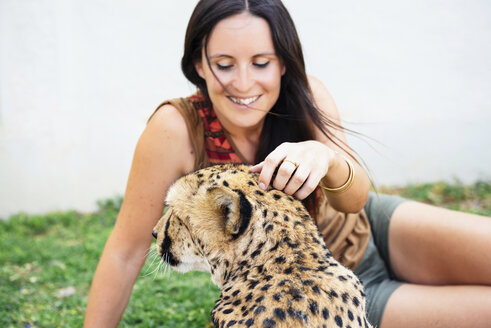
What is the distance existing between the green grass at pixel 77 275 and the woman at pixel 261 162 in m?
0.41

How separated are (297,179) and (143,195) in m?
1.19

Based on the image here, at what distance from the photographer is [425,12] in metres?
6.04

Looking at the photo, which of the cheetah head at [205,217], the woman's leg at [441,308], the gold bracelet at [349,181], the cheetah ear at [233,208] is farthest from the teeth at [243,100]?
the woman's leg at [441,308]

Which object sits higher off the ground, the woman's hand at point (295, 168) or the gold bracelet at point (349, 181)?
the woman's hand at point (295, 168)

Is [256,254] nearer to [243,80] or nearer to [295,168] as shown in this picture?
[295,168]

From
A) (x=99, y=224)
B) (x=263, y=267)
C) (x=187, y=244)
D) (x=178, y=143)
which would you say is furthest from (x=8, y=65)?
(x=263, y=267)

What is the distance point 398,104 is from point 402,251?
3707 millimetres

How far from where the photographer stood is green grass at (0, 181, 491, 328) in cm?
343

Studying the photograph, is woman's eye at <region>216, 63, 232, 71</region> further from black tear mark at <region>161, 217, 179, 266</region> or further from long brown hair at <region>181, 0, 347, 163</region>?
black tear mark at <region>161, 217, 179, 266</region>

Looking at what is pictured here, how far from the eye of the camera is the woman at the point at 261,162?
2.50m

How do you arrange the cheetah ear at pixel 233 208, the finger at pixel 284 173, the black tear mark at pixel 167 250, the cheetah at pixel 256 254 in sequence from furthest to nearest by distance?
1. the black tear mark at pixel 167 250
2. the finger at pixel 284 173
3. the cheetah ear at pixel 233 208
4. the cheetah at pixel 256 254

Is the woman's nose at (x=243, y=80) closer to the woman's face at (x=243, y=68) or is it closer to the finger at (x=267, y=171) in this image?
the woman's face at (x=243, y=68)

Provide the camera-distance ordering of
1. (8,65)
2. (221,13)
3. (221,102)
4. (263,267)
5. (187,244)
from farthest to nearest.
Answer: (8,65) < (221,102) < (221,13) < (187,244) < (263,267)

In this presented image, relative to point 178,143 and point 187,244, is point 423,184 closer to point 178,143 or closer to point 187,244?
point 178,143
